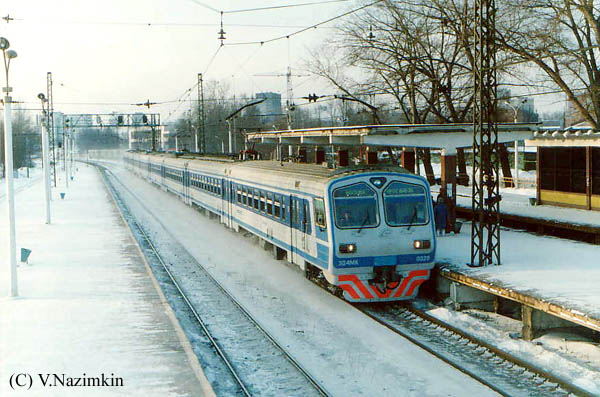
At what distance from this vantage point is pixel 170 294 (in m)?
15.4

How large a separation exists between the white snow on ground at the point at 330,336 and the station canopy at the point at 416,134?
402 cm

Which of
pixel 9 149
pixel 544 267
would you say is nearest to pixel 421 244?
pixel 544 267

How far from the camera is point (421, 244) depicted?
1352 cm

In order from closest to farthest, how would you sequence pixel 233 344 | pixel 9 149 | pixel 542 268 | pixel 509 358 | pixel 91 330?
pixel 509 358
pixel 233 344
pixel 91 330
pixel 542 268
pixel 9 149

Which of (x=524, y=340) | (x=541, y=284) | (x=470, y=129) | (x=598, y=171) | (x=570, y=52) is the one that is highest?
(x=570, y=52)

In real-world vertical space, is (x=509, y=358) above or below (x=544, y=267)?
below

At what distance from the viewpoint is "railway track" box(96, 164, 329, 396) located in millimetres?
9391

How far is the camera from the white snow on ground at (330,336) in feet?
30.7

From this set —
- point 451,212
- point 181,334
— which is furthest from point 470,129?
point 181,334

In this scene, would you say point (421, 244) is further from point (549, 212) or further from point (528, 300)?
point (549, 212)

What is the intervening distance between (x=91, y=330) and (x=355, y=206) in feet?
18.3

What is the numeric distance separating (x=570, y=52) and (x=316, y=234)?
A: 15.8 m

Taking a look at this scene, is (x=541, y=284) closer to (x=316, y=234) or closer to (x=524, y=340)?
(x=524, y=340)

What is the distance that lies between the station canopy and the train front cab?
3909mm
